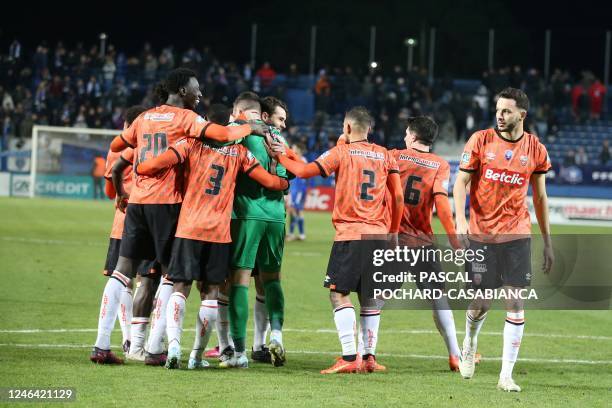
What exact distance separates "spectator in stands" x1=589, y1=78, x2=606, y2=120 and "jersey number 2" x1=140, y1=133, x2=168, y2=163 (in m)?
36.7

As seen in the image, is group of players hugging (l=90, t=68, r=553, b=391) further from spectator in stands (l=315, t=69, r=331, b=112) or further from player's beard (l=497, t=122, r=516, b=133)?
spectator in stands (l=315, t=69, r=331, b=112)

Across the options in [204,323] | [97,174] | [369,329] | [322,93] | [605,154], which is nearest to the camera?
[204,323]

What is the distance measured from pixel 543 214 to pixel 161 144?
3.18 meters

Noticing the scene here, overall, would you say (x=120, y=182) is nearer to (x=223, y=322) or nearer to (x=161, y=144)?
(x=161, y=144)

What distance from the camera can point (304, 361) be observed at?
9.56m

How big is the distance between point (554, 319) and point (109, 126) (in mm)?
29338

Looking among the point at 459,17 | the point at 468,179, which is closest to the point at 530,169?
the point at 468,179

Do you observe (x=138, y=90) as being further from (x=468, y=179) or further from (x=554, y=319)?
(x=468, y=179)

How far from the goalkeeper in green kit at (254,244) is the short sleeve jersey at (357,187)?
0.55 metres

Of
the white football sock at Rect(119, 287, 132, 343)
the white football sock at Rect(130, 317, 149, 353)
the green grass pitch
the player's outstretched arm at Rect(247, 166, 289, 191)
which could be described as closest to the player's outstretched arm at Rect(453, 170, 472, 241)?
the green grass pitch

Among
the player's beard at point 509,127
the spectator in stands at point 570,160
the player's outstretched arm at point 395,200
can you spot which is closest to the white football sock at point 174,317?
the player's outstretched arm at point 395,200

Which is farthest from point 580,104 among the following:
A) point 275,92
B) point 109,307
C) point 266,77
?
point 109,307

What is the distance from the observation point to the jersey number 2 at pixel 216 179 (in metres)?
8.73

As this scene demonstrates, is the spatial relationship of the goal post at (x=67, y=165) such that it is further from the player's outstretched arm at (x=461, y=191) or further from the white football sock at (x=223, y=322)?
the player's outstretched arm at (x=461, y=191)
